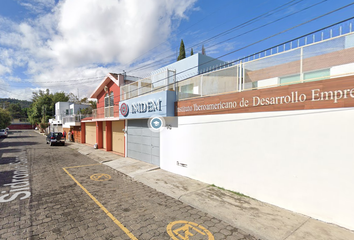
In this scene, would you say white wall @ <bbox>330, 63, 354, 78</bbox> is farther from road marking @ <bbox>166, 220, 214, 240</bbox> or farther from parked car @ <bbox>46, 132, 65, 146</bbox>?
parked car @ <bbox>46, 132, 65, 146</bbox>

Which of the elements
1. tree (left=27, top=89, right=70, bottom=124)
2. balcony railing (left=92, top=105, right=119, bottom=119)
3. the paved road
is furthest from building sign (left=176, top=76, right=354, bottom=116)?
tree (left=27, top=89, right=70, bottom=124)

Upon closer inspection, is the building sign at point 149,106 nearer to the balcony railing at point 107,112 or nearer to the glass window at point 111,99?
the balcony railing at point 107,112

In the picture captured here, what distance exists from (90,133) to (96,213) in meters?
18.7

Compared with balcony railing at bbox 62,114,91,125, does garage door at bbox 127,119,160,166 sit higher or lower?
lower

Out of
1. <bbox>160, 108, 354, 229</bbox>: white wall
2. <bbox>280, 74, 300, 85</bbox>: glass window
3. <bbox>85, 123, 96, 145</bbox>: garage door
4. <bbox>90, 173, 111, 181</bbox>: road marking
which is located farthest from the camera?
<bbox>85, 123, 96, 145</bbox>: garage door

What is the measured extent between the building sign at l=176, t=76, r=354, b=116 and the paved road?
143 inches

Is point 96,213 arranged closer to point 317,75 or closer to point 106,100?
point 317,75

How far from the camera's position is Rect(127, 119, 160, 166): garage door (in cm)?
1071

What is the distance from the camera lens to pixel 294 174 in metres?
4.94

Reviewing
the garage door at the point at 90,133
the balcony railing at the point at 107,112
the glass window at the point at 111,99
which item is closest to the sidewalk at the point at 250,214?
the balcony railing at the point at 107,112

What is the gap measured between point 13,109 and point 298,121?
128725 millimetres

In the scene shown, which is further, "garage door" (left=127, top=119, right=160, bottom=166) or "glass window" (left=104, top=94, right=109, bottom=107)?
"glass window" (left=104, top=94, right=109, bottom=107)

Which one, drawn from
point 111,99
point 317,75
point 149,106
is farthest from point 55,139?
point 317,75

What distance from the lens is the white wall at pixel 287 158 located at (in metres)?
4.21
